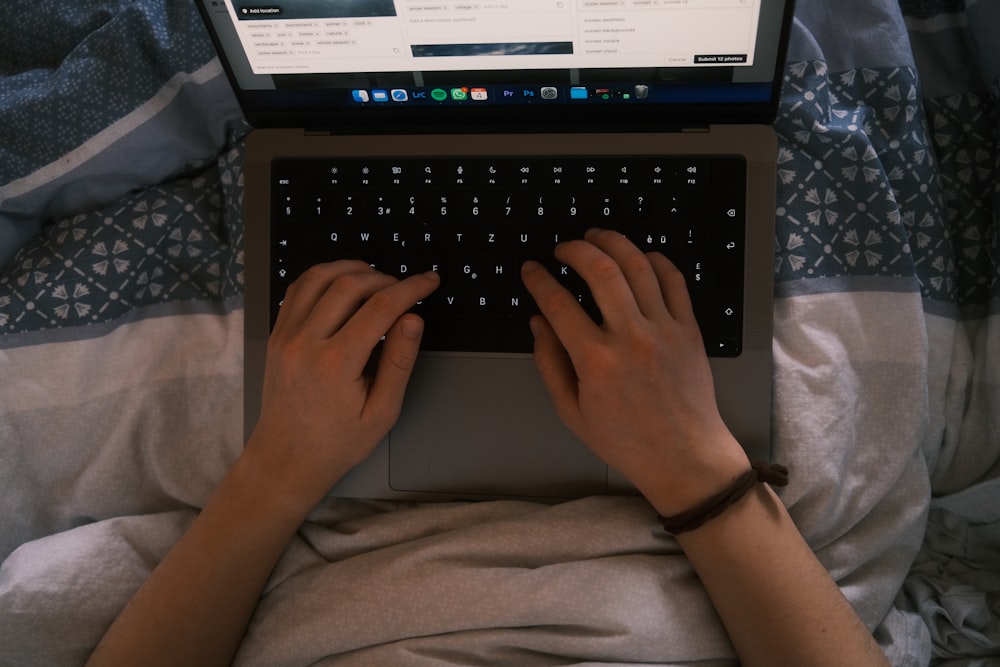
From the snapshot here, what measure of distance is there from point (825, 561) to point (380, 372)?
395 mm

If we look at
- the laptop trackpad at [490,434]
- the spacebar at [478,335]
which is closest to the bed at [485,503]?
the laptop trackpad at [490,434]

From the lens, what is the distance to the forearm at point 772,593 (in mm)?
558

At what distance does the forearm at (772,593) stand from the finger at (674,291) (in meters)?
0.14

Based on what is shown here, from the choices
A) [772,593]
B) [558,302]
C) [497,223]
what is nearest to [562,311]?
[558,302]

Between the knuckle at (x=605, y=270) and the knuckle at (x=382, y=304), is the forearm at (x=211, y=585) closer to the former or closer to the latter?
the knuckle at (x=382, y=304)

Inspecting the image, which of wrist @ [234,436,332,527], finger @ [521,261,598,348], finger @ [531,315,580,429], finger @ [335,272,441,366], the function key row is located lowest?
wrist @ [234,436,332,527]

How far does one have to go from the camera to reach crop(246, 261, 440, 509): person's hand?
603mm

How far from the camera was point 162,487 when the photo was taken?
2.32 feet

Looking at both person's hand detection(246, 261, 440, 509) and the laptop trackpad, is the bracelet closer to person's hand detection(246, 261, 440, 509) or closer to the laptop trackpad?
the laptop trackpad

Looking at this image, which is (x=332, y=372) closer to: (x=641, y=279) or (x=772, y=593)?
(x=641, y=279)

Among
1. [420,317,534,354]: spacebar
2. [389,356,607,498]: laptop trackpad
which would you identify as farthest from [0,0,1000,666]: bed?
[420,317,534,354]: spacebar

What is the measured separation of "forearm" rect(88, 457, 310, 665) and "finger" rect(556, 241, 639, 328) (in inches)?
11.2

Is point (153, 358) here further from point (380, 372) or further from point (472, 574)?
point (472, 574)

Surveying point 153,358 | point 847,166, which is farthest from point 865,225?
point 153,358
